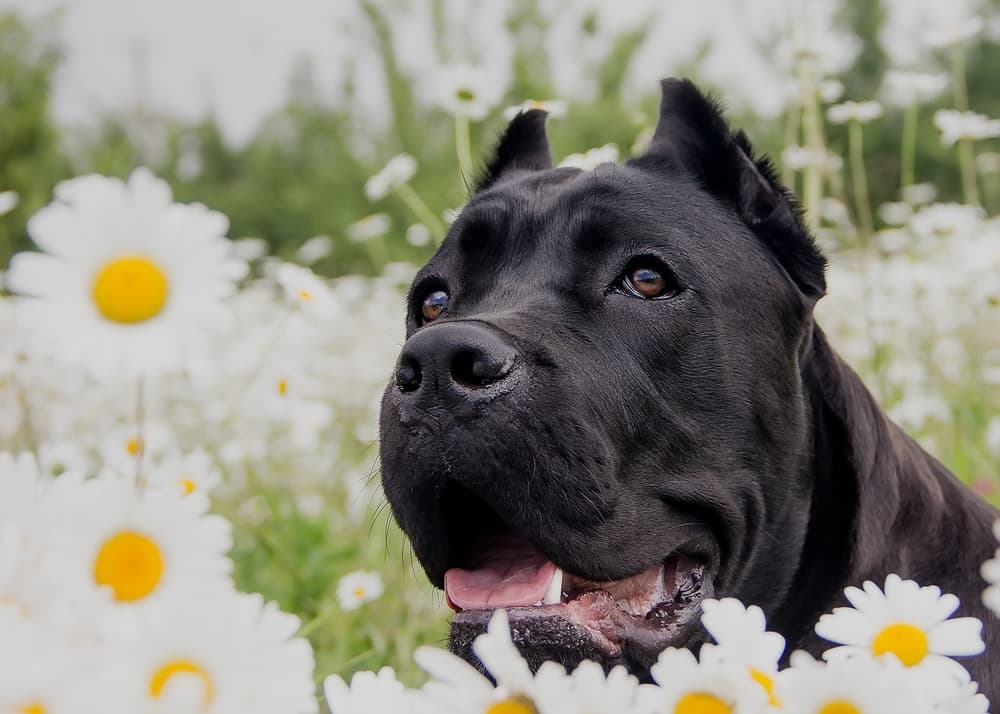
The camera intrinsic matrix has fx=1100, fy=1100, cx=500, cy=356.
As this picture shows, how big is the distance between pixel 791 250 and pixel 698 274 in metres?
0.29

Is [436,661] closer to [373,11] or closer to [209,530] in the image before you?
[209,530]

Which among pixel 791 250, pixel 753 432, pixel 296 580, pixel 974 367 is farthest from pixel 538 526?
pixel 974 367

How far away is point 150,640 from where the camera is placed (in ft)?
2.60

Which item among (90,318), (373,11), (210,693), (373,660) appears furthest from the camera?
(373,11)

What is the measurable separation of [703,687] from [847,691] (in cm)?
11

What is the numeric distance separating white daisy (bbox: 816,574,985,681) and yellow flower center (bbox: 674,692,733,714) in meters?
0.28

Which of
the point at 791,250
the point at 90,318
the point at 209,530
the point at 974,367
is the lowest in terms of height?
the point at 974,367

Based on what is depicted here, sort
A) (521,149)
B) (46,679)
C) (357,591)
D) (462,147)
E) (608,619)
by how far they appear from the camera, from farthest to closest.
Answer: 1. (462,147)
2. (521,149)
3. (357,591)
4. (608,619)
5. (46,679)

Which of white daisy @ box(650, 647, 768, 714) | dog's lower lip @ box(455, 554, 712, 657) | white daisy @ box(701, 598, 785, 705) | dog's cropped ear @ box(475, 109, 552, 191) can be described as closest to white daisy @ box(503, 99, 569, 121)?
dog's cropped ear @ box(475, 109, 552, 191)

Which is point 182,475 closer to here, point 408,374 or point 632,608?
point 408,374

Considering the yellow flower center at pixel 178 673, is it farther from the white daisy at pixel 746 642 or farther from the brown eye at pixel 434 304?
the brown eye at pixel 434 304

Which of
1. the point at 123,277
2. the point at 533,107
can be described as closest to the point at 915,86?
the point at 533,107

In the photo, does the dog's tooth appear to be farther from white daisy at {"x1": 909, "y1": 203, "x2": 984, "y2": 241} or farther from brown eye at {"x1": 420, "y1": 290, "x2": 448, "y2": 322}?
white daisy at {"x1": 909, "y1": 203, "x2": 984, "y2": 241}

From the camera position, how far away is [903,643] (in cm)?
111
